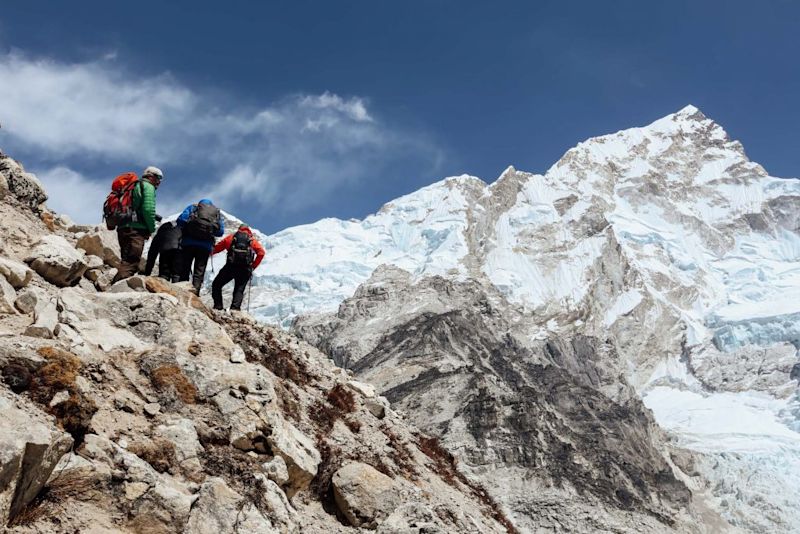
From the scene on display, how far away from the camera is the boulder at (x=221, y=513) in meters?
6.39

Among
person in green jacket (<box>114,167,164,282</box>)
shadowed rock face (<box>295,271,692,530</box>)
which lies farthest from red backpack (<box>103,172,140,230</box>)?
shadowed rock face (<box>295,271,692,530</box>)

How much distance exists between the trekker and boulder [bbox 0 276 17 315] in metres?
4.85

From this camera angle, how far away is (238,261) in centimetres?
1361

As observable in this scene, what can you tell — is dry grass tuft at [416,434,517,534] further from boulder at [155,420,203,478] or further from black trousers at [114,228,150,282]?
boulder at [155,420,203,478]

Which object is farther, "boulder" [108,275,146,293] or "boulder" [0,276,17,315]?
"boulder" [108,275,146,293]

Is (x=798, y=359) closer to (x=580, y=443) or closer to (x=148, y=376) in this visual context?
(x=580, y=443)

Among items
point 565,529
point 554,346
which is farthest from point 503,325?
point 565,529

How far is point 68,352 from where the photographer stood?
6742 mm

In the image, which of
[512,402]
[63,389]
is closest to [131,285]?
[63,389]

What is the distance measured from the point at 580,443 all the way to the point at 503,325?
7286cm

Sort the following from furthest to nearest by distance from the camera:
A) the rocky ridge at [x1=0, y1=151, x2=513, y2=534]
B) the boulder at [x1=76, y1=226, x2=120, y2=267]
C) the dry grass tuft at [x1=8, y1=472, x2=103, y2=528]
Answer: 1. the boulder at [x1=76, y1=226, x2=120, y2=267]
2. the rocky ridge at [x1=0, y1=151, x2=513, y2=534]
3. the dry grass tuft at [x1=8, y1=472, x2=103, y2=528]

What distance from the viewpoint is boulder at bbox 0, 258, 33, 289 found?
8070mm

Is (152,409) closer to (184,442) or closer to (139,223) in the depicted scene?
(184,442)

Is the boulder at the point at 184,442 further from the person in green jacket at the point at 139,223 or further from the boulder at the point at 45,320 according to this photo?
the person in green jacket at the point at 139,223
